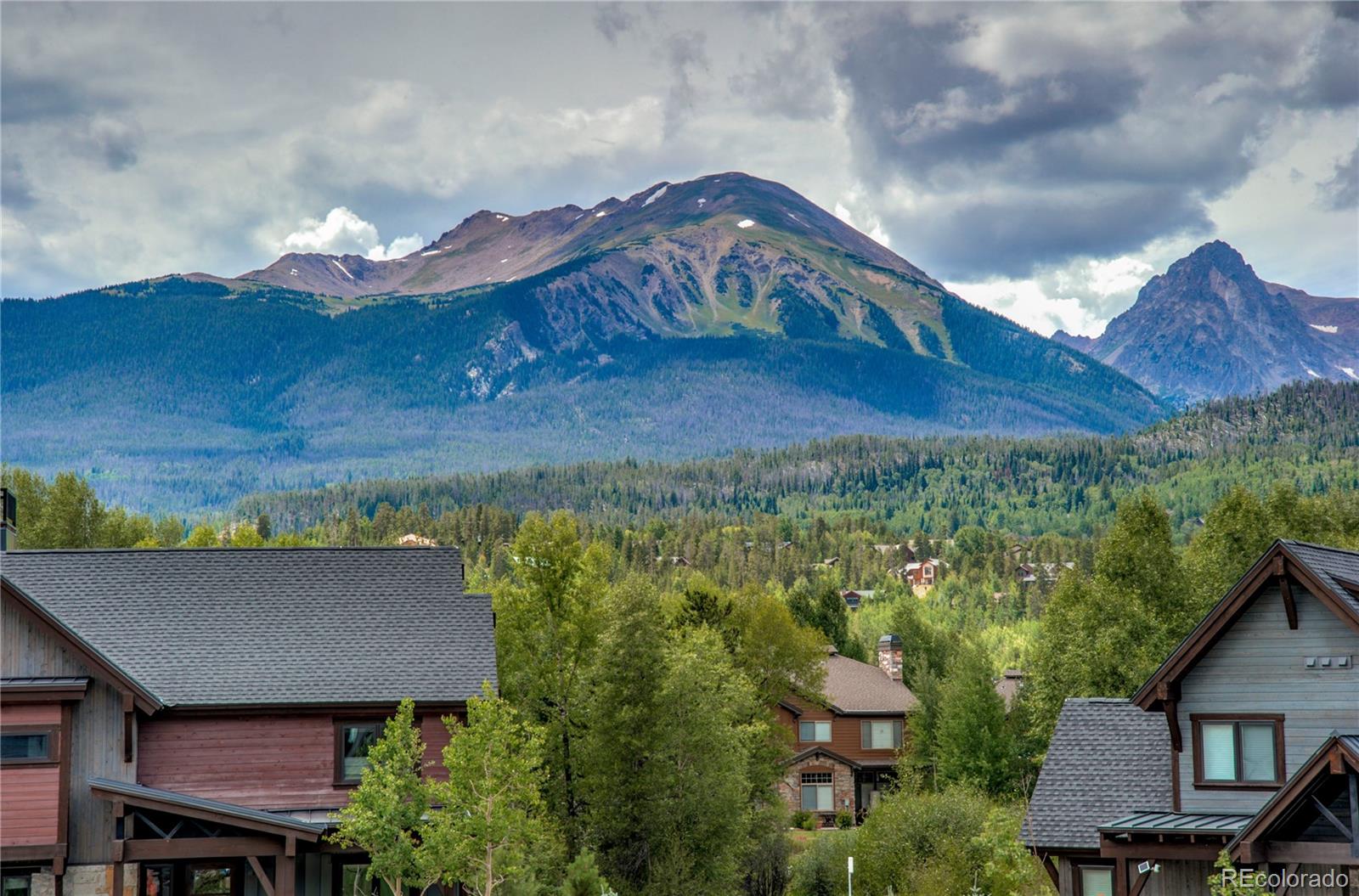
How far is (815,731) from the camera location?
279ft

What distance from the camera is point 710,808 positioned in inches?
1751

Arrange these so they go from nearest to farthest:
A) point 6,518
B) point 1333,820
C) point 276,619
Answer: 1. point 1333,820
2. point 276,619
3. point 6,518

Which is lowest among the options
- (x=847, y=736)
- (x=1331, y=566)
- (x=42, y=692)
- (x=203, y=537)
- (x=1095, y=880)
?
(x=1095, y=880)

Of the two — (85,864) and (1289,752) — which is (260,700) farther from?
(1289,752)

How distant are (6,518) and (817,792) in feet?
169

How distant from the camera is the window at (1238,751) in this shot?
29.8 metres

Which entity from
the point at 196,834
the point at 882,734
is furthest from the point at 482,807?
the point at 882,734

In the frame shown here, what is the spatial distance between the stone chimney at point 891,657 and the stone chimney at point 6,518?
60290mm

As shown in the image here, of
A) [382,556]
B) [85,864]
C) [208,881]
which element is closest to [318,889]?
[208,881]

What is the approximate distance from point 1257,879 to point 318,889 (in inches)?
855

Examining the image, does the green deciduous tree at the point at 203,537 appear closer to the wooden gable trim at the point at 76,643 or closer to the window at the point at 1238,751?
the wooden gable trim at the point at 76,643

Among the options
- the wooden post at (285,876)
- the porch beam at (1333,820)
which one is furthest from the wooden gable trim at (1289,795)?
the wooden post at (285,876)

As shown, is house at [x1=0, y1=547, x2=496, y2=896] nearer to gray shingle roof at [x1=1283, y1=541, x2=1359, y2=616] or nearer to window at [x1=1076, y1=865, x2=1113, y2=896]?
window at [x1=1076, y1=865, x2=1113, y2=896]

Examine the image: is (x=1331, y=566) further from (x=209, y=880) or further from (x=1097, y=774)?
(x=209, y=880)
